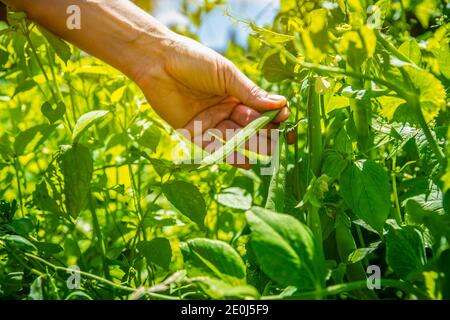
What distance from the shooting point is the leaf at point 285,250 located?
0.49 meters

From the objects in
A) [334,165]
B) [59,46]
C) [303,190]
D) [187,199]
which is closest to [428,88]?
[334,165]

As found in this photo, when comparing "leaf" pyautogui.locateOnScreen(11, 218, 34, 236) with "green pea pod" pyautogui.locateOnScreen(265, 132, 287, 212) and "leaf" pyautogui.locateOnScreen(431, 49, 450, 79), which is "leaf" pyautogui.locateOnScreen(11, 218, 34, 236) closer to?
"green pea pod" pyautogui.locateOnScreen(265, 132, 287, 212)

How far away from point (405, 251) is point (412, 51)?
272 millimetres

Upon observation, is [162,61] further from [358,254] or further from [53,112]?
[358,254]

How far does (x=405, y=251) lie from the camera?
0.58 meters

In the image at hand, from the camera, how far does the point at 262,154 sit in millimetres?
891

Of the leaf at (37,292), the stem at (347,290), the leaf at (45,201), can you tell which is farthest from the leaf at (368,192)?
the leaf at (45,201)

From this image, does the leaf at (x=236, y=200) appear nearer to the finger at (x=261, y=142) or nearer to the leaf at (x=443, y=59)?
the finger at (x=261, y=142)

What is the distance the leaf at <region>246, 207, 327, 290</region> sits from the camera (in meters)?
0.49

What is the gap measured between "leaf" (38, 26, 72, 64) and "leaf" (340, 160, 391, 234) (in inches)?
19.3

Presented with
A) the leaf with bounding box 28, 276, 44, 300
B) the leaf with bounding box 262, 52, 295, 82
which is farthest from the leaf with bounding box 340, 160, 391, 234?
the leaf with bounding box 28, 276, 44, 300
